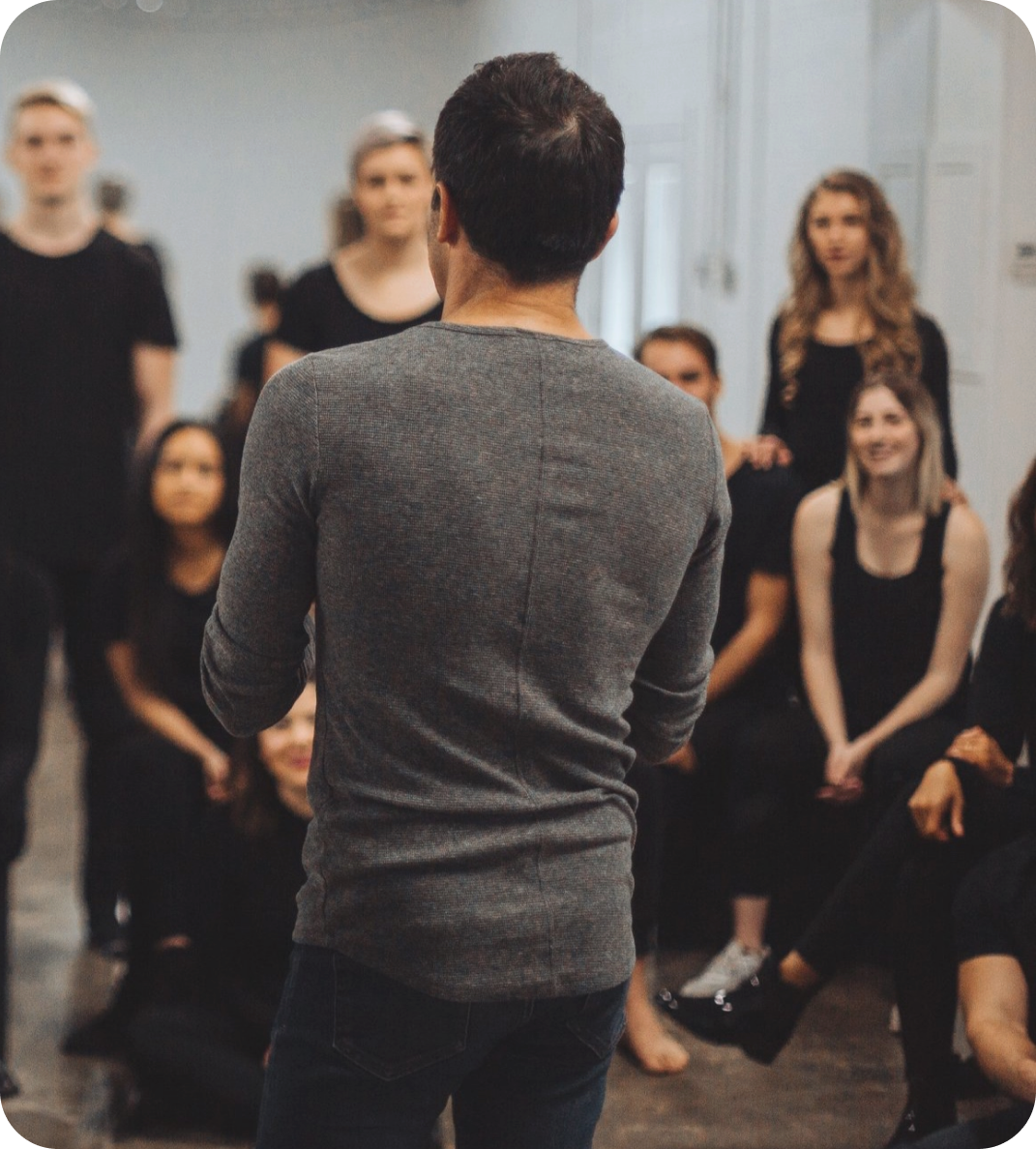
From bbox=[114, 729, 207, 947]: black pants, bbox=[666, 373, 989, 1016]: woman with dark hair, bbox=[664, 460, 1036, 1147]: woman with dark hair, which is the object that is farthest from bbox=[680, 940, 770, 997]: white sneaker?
bbox=[114, 729, 207, 947]: black pants

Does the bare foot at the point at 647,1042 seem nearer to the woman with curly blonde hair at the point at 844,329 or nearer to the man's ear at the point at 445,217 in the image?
the woman with curly blonde hair at the point at 844,329

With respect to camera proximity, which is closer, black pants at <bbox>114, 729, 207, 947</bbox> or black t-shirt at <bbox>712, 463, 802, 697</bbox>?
black pants at <bbox>114, 729, 207, 947</bbox>

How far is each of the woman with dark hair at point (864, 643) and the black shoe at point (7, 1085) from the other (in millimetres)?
1063

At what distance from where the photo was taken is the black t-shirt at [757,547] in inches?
112

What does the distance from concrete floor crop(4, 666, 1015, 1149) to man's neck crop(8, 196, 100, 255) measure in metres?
1.31

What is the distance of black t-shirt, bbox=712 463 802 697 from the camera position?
2.84 m

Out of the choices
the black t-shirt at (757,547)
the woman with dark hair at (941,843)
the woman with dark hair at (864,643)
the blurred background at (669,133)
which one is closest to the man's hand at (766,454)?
the black t-shirt at (757,547)

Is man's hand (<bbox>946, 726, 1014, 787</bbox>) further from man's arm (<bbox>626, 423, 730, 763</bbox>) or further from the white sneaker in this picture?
man's arm (<bbox>626, 423, 730, 763</bbox>)

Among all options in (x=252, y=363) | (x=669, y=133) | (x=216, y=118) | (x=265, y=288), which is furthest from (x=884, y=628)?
(x=216, y=118)

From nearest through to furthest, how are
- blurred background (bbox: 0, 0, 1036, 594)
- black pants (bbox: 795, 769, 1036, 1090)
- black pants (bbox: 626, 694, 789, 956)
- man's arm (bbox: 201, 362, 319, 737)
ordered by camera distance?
man's arm (bbox: 201, 362, 319, 737)
black pants (bbox: 795, 769, 1036, 1090)
black pants (bbox: 626, 694, 789, 956)
blurred background (bbox: 0, 0, 1036, 594)

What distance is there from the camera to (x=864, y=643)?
271 centimetres

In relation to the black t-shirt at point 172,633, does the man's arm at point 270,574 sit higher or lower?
higher

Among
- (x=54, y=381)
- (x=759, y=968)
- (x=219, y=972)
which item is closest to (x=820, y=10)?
(x=54, y=381)

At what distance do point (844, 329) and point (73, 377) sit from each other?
56.7 inches
